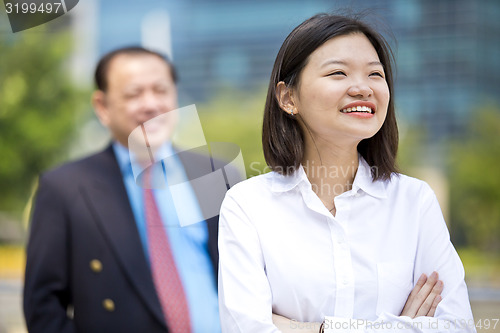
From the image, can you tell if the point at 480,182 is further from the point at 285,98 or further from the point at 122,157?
the point at 285,98

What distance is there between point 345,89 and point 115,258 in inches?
48.5

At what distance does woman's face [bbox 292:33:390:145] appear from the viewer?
1630mm

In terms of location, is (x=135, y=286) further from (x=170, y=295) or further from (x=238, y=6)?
(x=238, y=6)

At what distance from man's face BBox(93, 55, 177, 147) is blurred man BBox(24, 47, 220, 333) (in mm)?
122

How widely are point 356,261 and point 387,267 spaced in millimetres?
83

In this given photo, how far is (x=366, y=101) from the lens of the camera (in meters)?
1.63

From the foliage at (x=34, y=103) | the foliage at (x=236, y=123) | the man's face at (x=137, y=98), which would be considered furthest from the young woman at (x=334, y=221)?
the foliage at (x=236, y=123)

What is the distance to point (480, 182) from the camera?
19.9 meters

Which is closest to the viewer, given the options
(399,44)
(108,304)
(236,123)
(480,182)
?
(108,304)

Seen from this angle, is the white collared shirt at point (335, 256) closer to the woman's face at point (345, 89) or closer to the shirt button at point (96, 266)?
the woman's face at point (345, 89)

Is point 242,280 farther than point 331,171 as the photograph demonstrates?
No

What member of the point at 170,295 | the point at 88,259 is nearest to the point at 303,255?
the point at 170,295

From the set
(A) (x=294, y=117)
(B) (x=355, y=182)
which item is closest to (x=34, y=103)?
(A) (x=294, y=117)

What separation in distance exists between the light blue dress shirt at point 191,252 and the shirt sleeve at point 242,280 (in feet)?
2.20
